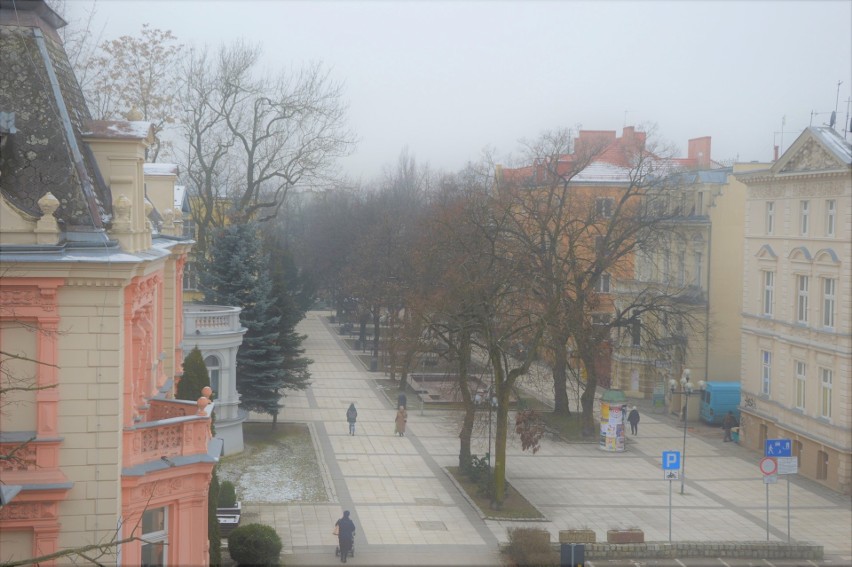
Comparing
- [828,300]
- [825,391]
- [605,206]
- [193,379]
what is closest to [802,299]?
[828,300]

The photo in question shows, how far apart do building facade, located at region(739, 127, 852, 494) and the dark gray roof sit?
1045 inches

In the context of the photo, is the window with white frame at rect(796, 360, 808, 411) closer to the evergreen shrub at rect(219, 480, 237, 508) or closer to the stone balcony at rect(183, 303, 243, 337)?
the stone balcony at rect(183, 303, 243, 337)

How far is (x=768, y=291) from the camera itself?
3934 cm

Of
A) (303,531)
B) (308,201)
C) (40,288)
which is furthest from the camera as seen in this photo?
(308,201)

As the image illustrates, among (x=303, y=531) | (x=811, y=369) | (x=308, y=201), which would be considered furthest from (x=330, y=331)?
(x=308, y=201)

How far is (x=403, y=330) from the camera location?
134ft

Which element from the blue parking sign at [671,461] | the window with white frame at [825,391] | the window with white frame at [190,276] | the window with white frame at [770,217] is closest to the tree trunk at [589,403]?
the window with white frame at [770,217]

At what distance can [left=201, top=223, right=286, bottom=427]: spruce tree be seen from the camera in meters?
38.3

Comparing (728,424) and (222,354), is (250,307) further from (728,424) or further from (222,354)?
(728,424)

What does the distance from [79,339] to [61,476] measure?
163cm

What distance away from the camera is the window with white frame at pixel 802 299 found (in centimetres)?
3628

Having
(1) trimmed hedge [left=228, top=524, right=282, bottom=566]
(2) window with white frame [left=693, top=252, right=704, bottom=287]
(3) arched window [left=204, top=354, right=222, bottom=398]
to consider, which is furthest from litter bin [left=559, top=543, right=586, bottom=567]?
(2) window with white frame [left=693, top=252, right=704, bottom=287]

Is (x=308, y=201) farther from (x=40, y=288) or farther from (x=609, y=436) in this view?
(x=40, y=288)

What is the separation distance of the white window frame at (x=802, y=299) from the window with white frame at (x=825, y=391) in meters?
2.19
